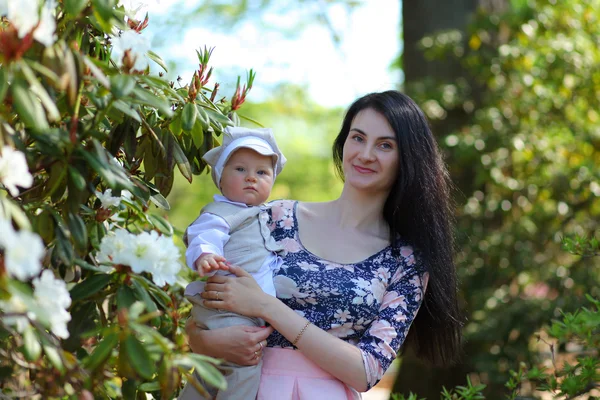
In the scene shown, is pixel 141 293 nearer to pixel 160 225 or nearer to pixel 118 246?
pixel 118 246

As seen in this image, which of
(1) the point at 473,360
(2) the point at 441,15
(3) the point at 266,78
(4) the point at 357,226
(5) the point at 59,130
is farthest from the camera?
(3) the point at 266,78

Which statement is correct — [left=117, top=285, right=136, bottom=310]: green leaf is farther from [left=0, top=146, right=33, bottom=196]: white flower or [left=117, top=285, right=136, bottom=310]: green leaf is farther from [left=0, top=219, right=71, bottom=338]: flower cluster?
[left=0, top=146, right=33, bottom=196]: white flower

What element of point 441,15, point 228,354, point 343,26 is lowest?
point 228,354

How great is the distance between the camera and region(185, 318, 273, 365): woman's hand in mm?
1993

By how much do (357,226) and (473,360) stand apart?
101 inches

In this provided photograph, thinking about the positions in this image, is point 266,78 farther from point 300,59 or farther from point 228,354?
point 228,354

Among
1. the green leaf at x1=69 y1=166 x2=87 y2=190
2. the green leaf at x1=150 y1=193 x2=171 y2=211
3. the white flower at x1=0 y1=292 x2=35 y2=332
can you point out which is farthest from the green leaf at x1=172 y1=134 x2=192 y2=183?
the white flower at x1=0 y1=292 x2=35 y2=332

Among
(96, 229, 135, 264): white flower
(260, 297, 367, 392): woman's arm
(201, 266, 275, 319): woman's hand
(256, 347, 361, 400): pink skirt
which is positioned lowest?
(256, 347, 361, 400): pink skirt

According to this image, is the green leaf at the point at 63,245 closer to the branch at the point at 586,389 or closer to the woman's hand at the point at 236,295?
the woman's hand at the point at 236,295

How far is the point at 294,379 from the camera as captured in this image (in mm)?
2158

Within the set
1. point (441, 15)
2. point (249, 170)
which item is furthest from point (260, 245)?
point (441, 15)

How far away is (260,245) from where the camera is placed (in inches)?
86.3

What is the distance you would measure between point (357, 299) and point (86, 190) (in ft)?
3.00

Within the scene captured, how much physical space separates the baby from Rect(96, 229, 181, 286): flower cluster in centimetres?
37
